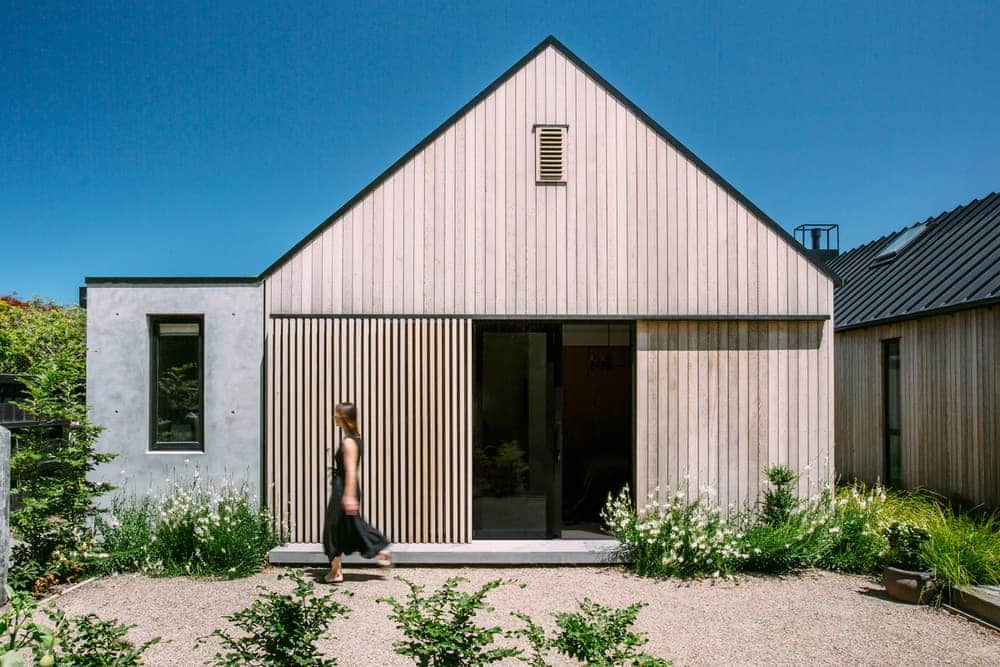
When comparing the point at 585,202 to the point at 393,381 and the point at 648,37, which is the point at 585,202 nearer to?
the point at 648,37

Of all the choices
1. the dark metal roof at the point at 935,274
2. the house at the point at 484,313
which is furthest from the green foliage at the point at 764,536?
the dark metal roof at the point at 935,274

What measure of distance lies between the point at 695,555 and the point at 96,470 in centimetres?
684

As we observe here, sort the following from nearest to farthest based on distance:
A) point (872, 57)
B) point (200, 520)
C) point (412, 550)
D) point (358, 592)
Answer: point (358, 592), point (200, 520), point (412, 550), point (872, 57)

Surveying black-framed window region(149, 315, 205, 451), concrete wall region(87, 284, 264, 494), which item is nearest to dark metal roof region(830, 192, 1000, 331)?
concrete wall region(87, 284, 264, 494)

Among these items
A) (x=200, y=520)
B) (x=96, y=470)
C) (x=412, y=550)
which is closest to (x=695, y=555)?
(x=412, y=550)

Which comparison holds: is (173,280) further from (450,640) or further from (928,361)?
(928,361)

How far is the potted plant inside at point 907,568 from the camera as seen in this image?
6.40 m

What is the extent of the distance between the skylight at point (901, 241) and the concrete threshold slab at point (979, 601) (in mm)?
8945

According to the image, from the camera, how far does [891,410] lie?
11.3 m

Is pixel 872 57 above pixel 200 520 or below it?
above

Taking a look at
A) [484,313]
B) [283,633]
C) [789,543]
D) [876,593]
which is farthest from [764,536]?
[283,633]

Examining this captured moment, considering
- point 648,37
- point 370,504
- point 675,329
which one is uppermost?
point 648,37

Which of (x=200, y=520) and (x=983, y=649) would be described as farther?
(x=200, y=520)

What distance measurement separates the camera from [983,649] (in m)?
5.29
